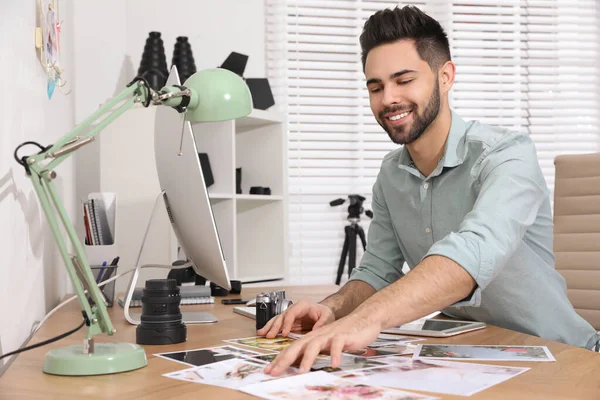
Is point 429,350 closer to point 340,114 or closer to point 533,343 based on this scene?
point 533,343

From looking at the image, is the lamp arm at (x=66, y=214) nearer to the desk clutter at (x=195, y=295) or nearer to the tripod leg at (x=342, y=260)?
the desk clutter at (x=195, y=295)

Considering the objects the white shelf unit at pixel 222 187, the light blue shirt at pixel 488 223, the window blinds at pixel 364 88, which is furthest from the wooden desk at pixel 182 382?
the window blinds at pixel 364 88

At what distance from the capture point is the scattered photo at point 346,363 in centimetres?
98

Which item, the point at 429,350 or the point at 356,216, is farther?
the point at 356,216

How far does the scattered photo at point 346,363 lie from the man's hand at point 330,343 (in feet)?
0.06

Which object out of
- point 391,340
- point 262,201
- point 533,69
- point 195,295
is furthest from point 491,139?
point 533,69

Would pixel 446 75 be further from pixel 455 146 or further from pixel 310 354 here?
pixel 310 354

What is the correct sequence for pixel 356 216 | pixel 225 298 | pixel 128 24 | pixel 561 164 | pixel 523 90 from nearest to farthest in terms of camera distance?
pixel 225 298, pixel 561 164, pixel 128 24, pixel 356 216, pixel 523 90

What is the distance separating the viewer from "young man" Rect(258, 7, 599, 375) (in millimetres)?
1289

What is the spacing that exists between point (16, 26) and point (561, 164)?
5.43 ft

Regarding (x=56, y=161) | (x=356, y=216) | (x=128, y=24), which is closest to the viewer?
(x=56, y=161)

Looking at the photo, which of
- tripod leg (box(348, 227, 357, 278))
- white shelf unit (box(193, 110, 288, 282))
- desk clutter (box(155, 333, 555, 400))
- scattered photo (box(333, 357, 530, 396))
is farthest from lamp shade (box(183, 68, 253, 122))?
tripod leg (box(348, 227, 357, 278))

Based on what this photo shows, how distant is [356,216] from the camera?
12.4 feet

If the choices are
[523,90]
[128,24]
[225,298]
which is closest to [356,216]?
[523,90]
